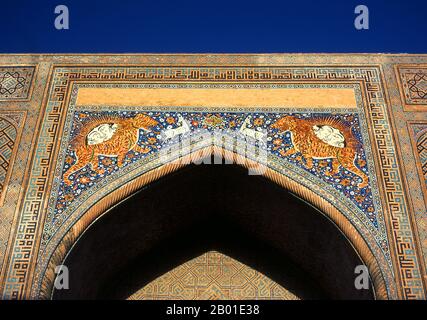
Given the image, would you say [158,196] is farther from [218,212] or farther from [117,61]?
[117,61]

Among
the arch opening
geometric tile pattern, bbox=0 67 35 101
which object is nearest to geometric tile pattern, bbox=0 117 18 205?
geometric tile pattern, bbox=0 67 35 101

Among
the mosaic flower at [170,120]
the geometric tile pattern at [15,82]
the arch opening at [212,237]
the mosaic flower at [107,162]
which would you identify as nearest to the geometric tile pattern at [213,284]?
the arch opening at [212,237]

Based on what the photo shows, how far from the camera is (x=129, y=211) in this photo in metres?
6.91

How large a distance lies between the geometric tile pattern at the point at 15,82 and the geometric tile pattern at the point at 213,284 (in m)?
2.40

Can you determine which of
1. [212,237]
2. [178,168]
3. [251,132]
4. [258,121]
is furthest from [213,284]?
[258,121]

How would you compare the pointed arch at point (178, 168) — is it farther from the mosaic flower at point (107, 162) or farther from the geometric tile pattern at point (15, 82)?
the geometric tile pattern at point (15, 82)

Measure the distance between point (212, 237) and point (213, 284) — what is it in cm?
55

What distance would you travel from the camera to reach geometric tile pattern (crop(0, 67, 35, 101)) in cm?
747

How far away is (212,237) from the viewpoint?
7.75m

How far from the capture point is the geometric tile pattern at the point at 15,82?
24.5 feet

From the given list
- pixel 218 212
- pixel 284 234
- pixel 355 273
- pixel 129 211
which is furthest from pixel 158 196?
pixel 355 273

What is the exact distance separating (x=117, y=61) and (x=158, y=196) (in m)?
1.67

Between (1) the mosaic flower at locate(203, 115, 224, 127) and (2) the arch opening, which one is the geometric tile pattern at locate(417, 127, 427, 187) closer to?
(2) the arch opening
